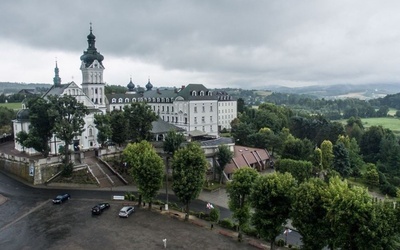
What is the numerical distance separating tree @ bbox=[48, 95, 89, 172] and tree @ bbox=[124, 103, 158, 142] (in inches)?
313

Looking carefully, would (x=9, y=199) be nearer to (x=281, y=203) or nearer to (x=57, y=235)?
(x=57, y=235)

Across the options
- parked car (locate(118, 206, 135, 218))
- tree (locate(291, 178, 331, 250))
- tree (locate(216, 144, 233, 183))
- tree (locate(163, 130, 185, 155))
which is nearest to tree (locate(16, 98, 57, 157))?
tree (locate(163, 130, 185, 155))

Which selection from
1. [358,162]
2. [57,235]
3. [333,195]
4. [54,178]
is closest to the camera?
[333,195]

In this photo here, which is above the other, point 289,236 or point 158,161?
point 158,161

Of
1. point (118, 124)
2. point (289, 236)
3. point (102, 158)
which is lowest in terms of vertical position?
point (289, 236)

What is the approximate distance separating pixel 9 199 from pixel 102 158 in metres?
15.2

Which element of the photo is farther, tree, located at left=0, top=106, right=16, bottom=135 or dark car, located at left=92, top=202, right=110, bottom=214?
tree, located at left=0, top=106, right=16, bottom=135

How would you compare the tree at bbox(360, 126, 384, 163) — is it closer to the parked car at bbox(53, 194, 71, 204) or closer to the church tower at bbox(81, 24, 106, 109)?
the church tower at bbox(81, 24, 106, 109)

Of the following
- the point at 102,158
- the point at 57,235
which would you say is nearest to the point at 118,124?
the point at 102,158

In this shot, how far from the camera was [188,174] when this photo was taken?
35.3 metres

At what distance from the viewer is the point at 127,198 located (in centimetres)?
4222

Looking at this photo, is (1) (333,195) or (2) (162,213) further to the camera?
(2) (162,213)

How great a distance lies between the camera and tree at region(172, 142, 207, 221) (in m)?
35.3

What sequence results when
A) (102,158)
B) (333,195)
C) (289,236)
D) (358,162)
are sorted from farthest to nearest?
(358,162) < (102,158) < (289,236) < (333,195)
